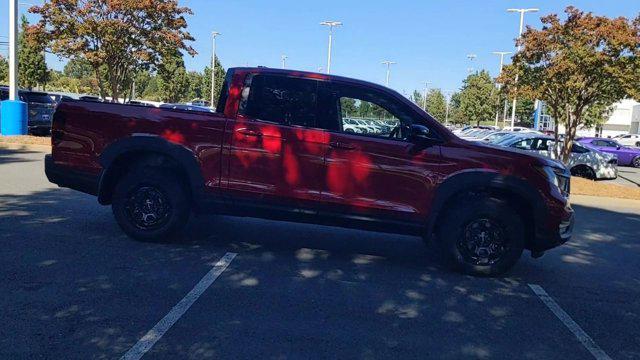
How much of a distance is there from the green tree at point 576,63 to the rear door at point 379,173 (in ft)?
34.8

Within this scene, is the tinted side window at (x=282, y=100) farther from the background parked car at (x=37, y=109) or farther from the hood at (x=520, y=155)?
the background parked car at (x=37, y=109)

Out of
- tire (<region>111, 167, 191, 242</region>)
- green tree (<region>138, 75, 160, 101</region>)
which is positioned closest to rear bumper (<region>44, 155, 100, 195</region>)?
tire (<region>111, 167, 191, 242</region>)

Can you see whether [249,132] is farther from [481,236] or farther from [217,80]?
[217,80]

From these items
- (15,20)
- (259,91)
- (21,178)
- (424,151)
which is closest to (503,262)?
(424,151)

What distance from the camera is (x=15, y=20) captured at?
55.0 feet

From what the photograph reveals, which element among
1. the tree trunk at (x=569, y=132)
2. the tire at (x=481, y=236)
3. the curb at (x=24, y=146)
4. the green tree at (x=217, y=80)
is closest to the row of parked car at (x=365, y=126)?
the tire at (x=481, y=236)

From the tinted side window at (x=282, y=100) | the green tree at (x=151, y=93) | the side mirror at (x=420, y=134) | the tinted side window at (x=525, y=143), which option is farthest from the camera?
the green tree at (x=151, y=93)

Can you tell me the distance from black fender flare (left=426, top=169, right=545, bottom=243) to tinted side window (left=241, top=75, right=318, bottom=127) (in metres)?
1.53

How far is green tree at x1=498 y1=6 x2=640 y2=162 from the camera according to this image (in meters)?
13.9

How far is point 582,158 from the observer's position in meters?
18.3

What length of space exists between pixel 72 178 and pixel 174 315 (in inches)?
111

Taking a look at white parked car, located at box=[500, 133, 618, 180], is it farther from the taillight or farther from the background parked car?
the background parked car

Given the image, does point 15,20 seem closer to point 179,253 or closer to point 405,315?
point 179,253

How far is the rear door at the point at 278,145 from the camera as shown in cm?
561
